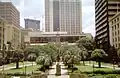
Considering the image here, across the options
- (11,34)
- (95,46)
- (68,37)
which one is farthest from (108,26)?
(68,37)

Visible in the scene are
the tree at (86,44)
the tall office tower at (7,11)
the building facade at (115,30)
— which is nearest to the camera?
the building facade at (115,30)

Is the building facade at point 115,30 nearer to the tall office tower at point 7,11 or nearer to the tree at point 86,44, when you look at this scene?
the tree at point 86,44

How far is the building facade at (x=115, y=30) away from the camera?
82438mm

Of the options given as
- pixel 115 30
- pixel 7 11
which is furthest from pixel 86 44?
pixel 7 11

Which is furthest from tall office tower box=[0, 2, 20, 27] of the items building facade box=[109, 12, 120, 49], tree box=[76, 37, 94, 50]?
building facade box=[109, 12, 120, 49]

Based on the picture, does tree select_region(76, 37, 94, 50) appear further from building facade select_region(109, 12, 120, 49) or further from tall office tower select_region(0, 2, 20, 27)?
tall office tower select_region(0, 2, 20, 27)

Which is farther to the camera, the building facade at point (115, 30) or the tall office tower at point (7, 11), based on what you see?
the tall office tower at point (7, 11)

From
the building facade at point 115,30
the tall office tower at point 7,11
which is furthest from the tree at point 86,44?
the tall office tower at point 7,11

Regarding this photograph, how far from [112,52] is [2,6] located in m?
110

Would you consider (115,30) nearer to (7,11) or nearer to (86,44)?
(86,44)

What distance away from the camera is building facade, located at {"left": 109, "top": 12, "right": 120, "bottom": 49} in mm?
82438

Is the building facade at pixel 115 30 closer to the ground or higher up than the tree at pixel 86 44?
higher up

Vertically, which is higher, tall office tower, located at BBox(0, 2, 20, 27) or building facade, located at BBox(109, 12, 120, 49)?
tall office tower, located at BBox(0, 2, 20, 27)

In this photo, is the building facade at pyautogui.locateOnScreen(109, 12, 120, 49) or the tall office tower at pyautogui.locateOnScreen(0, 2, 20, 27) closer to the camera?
the building facade at pyautogui.locateOnScreen(109, 12, 120, 49)
